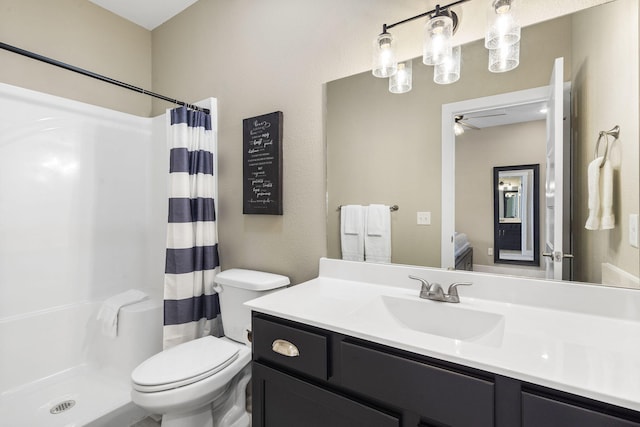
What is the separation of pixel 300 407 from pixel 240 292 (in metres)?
0.78

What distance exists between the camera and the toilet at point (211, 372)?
1.32 metres

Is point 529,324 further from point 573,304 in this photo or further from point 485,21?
point 485,21

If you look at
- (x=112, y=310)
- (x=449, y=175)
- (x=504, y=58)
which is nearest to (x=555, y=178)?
(x=449, y=175)

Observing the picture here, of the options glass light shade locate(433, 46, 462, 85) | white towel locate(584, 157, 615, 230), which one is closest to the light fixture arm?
glass light shade locate(433, 46, 462, 85)

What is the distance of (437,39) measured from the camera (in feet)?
3.99

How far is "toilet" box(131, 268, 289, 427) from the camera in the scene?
132cm

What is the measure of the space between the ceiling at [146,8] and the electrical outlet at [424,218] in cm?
222

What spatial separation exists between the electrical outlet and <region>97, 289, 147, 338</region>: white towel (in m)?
1.92

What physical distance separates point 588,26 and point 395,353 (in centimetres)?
124

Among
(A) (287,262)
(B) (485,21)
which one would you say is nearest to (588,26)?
(B) (485,21)

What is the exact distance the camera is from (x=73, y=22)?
2.17 metres

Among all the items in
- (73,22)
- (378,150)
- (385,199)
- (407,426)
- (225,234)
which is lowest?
(407,426)

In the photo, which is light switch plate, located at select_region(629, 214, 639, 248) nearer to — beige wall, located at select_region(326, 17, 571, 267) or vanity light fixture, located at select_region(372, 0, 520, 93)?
beige wall, located at select_region(326, 17, 571, 267)

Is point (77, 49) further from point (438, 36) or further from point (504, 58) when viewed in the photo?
point (504, 58)
